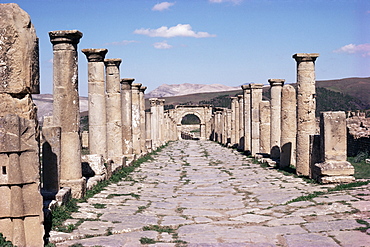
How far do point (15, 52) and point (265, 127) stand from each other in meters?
14.3

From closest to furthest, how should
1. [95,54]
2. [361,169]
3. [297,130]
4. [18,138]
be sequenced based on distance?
1. [18,138]
2. [95,54]
3. [297,130]
4. [361,169]

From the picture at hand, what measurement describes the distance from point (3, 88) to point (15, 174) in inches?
45.3

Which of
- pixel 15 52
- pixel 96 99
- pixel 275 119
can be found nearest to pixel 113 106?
pixel 96 99

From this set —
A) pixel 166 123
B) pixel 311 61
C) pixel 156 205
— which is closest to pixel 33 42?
pixel 156 205

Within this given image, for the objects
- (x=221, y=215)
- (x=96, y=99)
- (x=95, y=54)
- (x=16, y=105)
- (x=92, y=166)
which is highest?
(x=95, y=54)

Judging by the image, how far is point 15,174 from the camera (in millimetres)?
5672

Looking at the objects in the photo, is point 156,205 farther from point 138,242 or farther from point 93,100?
point 93,100

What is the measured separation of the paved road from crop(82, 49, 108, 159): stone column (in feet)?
5.36

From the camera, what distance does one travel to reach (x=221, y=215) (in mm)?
8117

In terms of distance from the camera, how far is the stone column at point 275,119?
17.3 meters

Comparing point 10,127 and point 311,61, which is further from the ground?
point 311,61

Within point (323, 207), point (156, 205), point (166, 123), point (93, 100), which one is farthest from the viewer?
point (166, 123)

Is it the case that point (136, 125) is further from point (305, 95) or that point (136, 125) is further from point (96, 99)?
point (305, 95)

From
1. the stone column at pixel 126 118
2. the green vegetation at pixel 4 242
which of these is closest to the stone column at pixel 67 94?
the green vegetation at pixel 4 242
